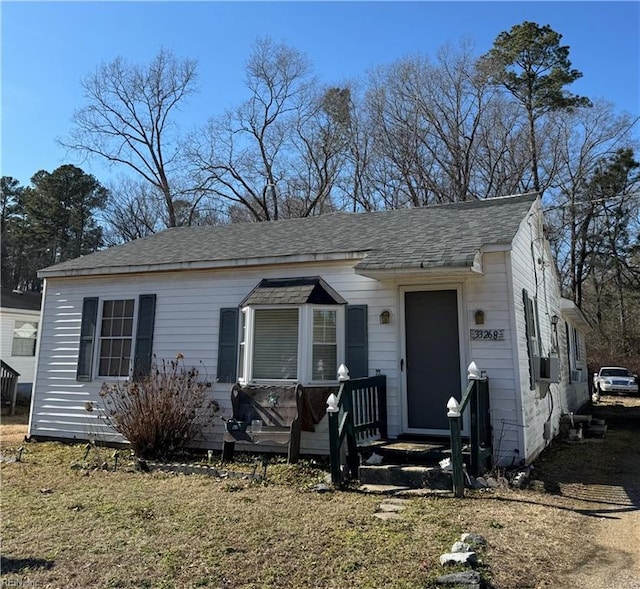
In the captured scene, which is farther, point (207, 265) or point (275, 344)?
point (207, 265)

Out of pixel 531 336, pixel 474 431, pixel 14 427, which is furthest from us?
pixel 14 427

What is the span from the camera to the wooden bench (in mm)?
7129

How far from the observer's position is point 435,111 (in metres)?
23.2

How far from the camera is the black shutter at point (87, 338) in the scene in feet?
30.6

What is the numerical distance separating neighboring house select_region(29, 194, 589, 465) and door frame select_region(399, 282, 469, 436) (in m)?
0.02

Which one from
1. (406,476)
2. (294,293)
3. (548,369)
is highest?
(294,293)

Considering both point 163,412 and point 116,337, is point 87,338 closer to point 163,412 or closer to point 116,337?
point 116,337

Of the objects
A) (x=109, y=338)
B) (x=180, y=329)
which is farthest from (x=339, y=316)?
(x=109, y=338)

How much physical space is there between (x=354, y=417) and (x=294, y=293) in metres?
2.23

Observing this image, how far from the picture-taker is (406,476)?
19.1 ft

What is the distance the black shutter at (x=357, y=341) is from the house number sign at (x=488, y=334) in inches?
63.3

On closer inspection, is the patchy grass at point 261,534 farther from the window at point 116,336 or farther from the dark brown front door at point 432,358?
the window at point 116,336

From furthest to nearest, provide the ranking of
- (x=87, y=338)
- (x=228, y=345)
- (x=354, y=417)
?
(x=87, y=338) < (x=228, y=345) < (x=354, y=417)

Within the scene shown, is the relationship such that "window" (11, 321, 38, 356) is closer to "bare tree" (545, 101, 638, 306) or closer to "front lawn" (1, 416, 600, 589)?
"front lawn" (1, 416, 600, 589)
